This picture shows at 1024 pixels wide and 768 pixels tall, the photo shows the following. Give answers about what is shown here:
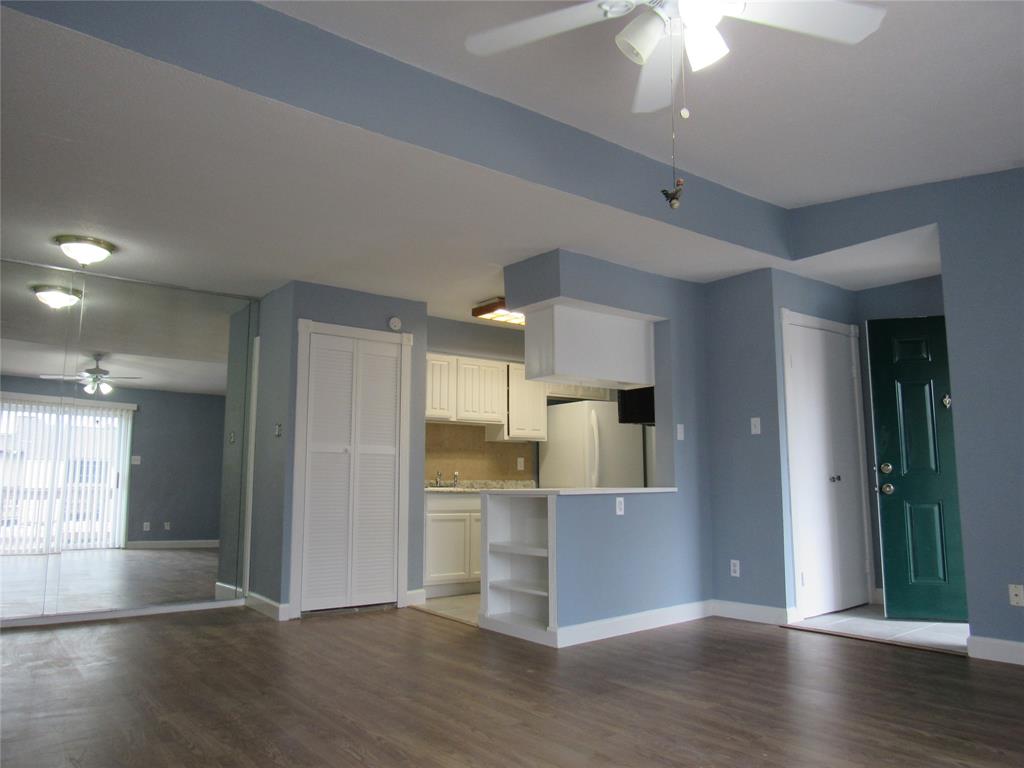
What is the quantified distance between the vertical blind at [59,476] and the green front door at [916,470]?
5.46 m

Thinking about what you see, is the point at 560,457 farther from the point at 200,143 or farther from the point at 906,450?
the point at 200,143

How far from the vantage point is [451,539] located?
19.7 feet

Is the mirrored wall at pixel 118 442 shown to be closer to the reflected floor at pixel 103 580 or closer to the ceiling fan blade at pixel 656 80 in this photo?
the reflected floor at pixel 103 580

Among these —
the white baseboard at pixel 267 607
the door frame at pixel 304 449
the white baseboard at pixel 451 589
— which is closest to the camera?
the white baseboard at pixel 267 607

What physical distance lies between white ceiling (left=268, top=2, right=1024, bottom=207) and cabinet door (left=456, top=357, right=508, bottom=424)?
3.08 metres

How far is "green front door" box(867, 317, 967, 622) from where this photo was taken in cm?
476

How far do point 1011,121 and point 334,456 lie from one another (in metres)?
4.53

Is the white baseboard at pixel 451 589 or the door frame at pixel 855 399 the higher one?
the door frame at pixel 855 399

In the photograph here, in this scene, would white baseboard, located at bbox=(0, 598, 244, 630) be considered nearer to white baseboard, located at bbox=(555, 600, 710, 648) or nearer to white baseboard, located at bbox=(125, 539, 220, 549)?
white baseboard, located at bbox=(125, 539, 220, 549)

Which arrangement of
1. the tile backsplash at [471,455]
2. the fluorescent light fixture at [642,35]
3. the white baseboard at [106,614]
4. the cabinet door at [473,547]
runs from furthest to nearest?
the tile backsplash at [471,455]
the cabinet door at [473,547]
the white baseboard at [106,614]
the fluorescent light fixture at [642,35]

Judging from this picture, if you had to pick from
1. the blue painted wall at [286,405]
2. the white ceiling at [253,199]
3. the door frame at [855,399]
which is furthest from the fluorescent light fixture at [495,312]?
the door frame at [855,399]

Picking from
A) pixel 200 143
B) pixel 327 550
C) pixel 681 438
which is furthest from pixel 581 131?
pixel 327 550

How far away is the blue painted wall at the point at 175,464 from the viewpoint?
18.1 feet

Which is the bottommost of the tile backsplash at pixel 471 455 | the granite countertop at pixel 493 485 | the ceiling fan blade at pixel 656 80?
the granite countertop at pixel 493 485
